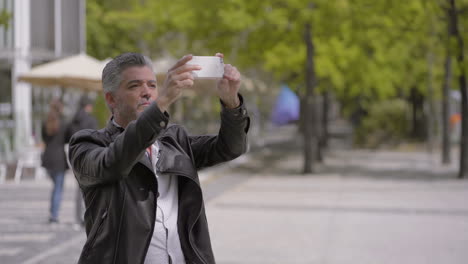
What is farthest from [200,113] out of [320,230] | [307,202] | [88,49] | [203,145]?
[203,145]

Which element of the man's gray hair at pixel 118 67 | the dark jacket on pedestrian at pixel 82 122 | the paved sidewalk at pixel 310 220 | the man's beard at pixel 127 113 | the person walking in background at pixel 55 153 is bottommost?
the paved sidewalk at pixel 310 220

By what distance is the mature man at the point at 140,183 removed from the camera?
8.27 ft

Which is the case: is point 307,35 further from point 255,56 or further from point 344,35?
point 255,56

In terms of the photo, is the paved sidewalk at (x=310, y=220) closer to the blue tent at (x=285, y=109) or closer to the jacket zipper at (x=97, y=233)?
the jacket zipper at (x=97, y=233)

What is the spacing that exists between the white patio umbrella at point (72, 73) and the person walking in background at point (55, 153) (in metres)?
2.36

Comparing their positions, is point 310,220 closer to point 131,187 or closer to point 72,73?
point 72,73

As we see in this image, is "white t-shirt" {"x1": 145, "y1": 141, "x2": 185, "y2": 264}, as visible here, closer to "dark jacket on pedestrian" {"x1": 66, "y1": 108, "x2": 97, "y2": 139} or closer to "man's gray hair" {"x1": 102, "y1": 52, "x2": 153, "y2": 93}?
"man's gray hair" {"x1": 102, "y1": 52, "x2": 153, "y2": 93}

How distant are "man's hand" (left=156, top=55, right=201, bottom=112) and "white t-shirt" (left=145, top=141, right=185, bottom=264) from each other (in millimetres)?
407

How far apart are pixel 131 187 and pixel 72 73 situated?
11.4 m

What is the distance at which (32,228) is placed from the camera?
10195 millimetres

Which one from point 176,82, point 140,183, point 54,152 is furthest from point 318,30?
point 176,82

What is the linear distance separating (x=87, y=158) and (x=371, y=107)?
30.3 metres

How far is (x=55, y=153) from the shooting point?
33.7 ft

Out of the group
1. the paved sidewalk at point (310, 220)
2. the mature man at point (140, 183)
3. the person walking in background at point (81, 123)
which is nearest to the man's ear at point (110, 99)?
the mature man at point (140, 183)
